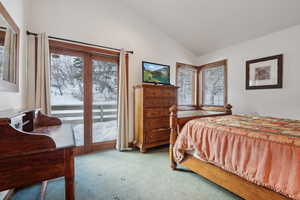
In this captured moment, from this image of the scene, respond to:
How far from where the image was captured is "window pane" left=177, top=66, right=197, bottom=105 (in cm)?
418

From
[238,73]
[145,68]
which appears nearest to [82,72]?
[145,68]

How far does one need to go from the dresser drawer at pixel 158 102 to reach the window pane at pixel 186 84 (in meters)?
0.92

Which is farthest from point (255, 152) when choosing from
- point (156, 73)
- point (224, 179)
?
point (156, 73)

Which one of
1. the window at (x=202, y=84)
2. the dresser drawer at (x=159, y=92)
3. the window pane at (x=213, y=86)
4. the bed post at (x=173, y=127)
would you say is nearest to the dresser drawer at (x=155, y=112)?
the dresser drawer at (x=159, y=92)

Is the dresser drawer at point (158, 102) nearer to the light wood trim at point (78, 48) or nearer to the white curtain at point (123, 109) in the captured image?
the white curtain at point (123, 109)

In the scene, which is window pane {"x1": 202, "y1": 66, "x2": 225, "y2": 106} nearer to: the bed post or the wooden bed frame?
the wooden bed frame

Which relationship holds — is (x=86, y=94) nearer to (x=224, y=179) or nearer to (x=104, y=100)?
(x=104, y=100)

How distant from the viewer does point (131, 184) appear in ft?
6.26

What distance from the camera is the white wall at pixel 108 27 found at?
8.18 feet

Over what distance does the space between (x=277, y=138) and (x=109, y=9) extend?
3.50 metres

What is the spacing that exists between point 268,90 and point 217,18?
1.81m

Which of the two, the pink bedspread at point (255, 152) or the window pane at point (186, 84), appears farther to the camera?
the window pane at point (186, 84)

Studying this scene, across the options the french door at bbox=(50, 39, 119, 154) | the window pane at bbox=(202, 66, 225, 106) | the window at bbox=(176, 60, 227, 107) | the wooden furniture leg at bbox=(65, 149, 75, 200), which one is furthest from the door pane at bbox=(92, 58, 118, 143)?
the window pane at bbox=(202, 66, 225, 106)

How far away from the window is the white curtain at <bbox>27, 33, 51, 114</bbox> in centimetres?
302
